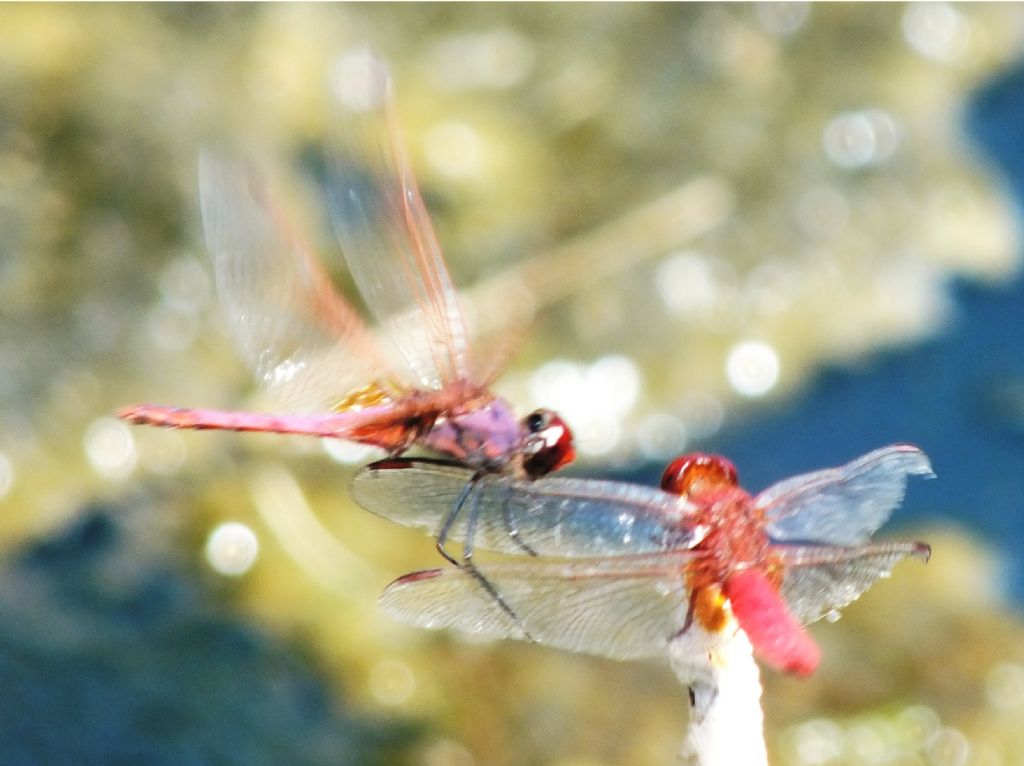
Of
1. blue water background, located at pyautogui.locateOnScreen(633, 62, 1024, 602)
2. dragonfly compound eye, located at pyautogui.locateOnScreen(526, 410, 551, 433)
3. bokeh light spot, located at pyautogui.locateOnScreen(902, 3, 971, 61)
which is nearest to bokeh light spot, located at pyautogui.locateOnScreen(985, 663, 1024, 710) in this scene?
blue water background, located at pyautogui.locateOnScreen(633, 62, 1024, 602)

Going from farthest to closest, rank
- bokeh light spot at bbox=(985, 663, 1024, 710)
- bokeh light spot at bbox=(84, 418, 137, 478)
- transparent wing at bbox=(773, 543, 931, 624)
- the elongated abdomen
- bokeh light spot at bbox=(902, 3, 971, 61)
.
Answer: bokeh light spot at bbox=(902, 3, 971, 61) → bokeh light spot at bbox=(84, 418, 137, 478) → bokeh light spot at bbox=(985, 663, 1024, 710) → transparent wing at bbox=(773, 543, 931, 624) → the elongated abdomen

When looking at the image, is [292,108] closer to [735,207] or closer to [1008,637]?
[735,207]

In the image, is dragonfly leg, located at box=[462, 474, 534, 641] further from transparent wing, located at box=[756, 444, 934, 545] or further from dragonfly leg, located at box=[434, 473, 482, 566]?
transparent wing, located at box=[756, 444, 934, 545]

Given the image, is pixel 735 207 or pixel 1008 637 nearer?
pixel 1008 637

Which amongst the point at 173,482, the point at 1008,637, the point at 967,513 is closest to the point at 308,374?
the point at 173,482

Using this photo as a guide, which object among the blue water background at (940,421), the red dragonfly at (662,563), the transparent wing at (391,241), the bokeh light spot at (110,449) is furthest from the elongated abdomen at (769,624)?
the bokeh light spot at (110,449)

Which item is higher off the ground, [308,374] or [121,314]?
[121,314]
